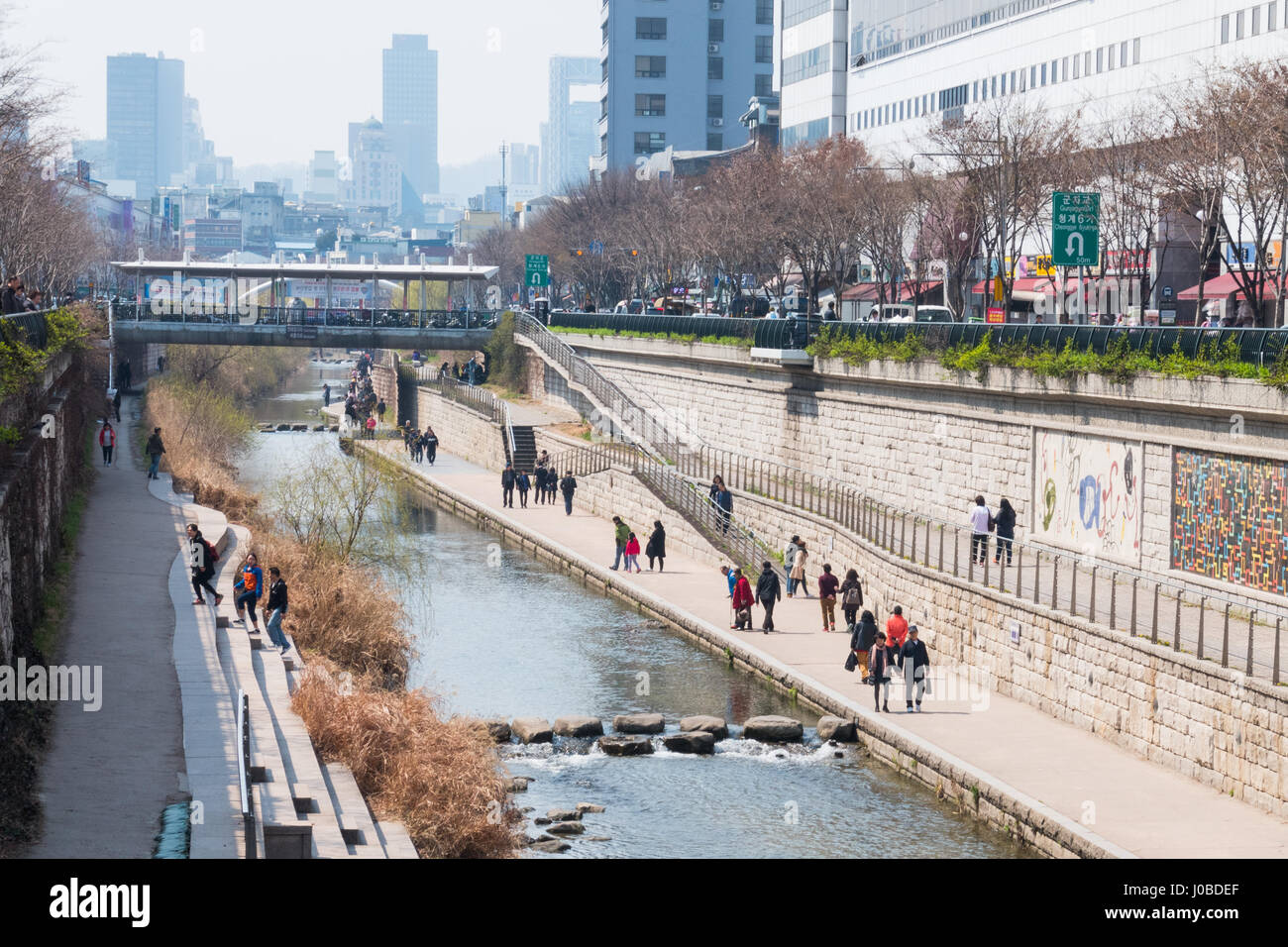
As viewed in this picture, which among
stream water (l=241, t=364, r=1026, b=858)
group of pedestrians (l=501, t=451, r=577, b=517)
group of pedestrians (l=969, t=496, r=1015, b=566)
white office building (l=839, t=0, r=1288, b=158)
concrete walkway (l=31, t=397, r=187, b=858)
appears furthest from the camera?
white office building (l=839, t=0, r=1288, b=158)

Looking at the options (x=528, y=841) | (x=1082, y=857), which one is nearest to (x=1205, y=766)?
(x=1082, y=857)

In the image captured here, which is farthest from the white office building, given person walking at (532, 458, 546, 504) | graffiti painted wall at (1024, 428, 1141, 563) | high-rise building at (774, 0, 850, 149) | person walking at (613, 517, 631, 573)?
person walking at (613, 517, 631, 573)

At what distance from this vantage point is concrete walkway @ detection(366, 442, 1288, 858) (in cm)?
1923

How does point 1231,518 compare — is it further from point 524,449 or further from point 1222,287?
point 524,449

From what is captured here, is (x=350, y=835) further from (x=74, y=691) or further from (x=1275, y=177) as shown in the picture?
(x=1275, y=177)

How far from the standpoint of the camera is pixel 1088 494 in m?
31.6

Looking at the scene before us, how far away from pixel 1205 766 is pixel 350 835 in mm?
11126

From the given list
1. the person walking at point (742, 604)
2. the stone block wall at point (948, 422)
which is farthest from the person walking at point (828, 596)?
the stone block wall at point (948, 422)

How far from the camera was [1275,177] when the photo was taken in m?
34.4

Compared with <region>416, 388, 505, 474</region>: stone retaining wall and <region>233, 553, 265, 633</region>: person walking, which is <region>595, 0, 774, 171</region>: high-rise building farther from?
<region>233, 553, 265, 633</region>: person walking

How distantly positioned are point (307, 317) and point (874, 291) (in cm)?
2621

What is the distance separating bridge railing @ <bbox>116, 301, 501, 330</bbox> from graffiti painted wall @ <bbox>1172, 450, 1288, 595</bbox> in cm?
5156

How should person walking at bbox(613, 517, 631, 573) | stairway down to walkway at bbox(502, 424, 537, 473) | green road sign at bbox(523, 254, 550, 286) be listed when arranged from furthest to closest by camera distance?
green road sign at bbox(523, 254, 550, 286) → stairway down to walkway at bbox(502, 424, 537, 473) → person walking at bbox(613, 517, 631, 573)

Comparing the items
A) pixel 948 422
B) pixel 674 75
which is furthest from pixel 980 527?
pixel 674 75
